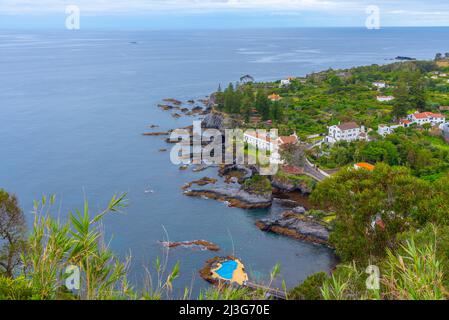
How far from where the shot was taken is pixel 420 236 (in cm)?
761

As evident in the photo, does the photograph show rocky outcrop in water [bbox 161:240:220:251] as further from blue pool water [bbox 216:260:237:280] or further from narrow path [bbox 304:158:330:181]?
narrow path [bbox 304:158:330:181]

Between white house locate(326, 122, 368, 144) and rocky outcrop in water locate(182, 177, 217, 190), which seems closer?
rocky outcrop in water locate(182, 177, 217, 190)

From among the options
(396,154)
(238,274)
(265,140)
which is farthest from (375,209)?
(265,140)

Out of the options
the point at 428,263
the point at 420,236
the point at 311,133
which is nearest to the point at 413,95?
the point at 311,133

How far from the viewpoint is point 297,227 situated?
1614 centimetres

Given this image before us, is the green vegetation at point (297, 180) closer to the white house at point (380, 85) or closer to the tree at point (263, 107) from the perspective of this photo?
the tree at point (263, 107)

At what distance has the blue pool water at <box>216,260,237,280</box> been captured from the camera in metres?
13.1

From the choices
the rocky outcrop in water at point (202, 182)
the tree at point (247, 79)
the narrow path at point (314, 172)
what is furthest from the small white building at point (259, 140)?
the tree at point (247, 79)

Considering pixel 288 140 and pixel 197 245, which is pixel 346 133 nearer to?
pixel 288 140

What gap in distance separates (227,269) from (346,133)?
14248 mm

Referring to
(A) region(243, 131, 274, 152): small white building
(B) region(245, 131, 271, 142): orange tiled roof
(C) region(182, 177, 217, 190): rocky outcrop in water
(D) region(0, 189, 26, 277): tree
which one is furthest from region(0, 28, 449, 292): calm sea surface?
(B) region(245, 131, 271, 142): orange tiled roof

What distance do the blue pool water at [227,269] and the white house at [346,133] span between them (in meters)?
13.4

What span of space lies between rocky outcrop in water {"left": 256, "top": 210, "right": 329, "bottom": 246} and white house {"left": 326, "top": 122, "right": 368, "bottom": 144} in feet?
30.9

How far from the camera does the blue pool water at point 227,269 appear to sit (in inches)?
514
